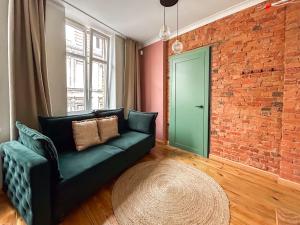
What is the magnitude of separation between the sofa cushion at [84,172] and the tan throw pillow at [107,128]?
28cm

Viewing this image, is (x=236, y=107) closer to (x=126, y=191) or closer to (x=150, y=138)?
(x=150, y=138)

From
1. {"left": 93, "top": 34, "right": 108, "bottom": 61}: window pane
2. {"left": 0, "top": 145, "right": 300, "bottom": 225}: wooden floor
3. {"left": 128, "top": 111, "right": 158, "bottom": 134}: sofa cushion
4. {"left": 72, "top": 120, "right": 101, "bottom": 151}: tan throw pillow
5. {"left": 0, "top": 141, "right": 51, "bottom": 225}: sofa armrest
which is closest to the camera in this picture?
{"left": 0, "top": 141, "right": 51, "bottom": 225}: sofa armrest

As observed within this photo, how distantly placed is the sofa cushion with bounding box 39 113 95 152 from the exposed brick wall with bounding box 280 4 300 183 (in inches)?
111

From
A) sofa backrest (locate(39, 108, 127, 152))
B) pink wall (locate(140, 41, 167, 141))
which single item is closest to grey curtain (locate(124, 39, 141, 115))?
pink wall (locate(140, 41, 167, 141))

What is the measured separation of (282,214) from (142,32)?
3450 millimetres

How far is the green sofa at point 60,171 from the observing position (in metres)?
1.18

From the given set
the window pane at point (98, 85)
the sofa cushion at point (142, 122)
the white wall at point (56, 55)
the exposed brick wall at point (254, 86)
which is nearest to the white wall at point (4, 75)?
the white wall at point (56, 55)

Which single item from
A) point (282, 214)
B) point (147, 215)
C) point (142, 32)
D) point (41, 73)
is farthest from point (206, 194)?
point (142, 32)

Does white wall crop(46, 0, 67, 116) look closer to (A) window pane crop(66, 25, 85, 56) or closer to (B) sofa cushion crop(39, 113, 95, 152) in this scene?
(A) window pane crop(66, 25, 85, 56)

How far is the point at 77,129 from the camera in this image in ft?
6.94

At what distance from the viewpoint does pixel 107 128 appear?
2.50 metres

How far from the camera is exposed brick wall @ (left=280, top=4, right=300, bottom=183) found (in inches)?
72.2

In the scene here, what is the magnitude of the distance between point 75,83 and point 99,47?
3.31ft

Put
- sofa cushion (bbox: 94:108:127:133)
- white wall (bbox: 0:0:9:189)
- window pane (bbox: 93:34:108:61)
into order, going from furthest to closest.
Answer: window pane (bbox: 93:34:108:61), sofa cushion (bbox: 94:108:127:133), white wall (bbox: 0:0:9:189)
